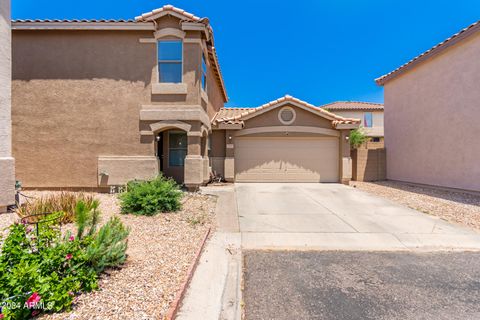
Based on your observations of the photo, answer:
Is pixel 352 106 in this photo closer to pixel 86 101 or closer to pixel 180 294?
pixel 86 101

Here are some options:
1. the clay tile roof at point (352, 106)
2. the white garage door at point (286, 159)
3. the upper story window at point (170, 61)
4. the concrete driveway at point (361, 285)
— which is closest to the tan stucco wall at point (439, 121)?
the white garage door at point (286, 159)

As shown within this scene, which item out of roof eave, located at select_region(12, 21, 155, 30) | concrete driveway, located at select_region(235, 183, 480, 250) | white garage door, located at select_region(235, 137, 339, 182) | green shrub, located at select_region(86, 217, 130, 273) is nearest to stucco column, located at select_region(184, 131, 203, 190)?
concrete driveway, located at select_region(235, 183, 480, 250)

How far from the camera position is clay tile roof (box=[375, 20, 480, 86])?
9884 mm

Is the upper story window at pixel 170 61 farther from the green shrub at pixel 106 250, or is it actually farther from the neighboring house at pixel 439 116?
the neighboring house at pixel 439 116

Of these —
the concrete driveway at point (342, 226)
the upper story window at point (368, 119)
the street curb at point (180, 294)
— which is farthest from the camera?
the upper story window at point (368, 119)

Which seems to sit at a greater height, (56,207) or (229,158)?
(229,158)

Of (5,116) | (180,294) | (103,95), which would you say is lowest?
(180,294)

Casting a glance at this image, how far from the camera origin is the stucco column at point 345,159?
516 inches

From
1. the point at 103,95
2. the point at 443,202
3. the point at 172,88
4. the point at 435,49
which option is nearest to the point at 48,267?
the point at 172,88

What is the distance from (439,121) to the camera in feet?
38.0

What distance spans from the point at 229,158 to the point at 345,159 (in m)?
6.40

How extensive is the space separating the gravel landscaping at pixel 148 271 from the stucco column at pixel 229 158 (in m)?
6.36

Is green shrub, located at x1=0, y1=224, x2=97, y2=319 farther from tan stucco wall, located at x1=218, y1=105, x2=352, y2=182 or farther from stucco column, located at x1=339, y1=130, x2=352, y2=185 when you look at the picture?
stucco column, located at x1=339, y1=130, x2=352, y2=185

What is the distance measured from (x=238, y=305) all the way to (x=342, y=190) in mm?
9531
